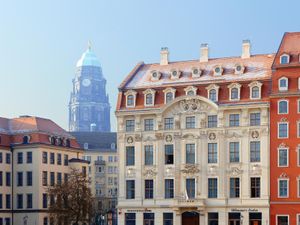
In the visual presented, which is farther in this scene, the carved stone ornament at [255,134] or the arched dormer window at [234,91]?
the arched dormer window at [234,91]

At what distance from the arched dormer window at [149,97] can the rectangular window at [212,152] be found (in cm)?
931

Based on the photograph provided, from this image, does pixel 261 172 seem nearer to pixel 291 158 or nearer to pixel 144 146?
pixel 291 158

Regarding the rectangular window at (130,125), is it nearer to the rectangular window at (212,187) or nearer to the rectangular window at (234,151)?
the rectangular window at (212,187)

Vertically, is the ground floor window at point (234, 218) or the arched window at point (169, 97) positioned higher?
the arched window at point (169, 97)

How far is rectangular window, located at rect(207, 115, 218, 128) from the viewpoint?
331 feet

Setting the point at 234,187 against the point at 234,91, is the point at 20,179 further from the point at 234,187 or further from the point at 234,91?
the point at 234,91

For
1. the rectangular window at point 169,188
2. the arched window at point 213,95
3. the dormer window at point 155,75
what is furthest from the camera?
the dormer window at point 155,75

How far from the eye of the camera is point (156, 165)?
103 metres

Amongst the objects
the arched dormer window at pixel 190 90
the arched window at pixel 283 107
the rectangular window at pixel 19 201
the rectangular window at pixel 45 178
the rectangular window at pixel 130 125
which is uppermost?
the arched dormer window at pixel 190 90

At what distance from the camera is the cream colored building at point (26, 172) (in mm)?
121625

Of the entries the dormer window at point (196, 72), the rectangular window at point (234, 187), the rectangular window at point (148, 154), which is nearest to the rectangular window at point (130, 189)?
the rectangular window at point (148, 154)

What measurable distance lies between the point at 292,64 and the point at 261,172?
1276cm

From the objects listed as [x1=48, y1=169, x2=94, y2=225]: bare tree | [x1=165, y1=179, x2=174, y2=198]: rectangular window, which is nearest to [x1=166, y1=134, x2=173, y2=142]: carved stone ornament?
[x1=165, y1=179, x2=174, y2=198]: rectangular window

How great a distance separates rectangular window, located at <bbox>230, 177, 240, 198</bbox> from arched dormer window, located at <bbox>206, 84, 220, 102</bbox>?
968cm
